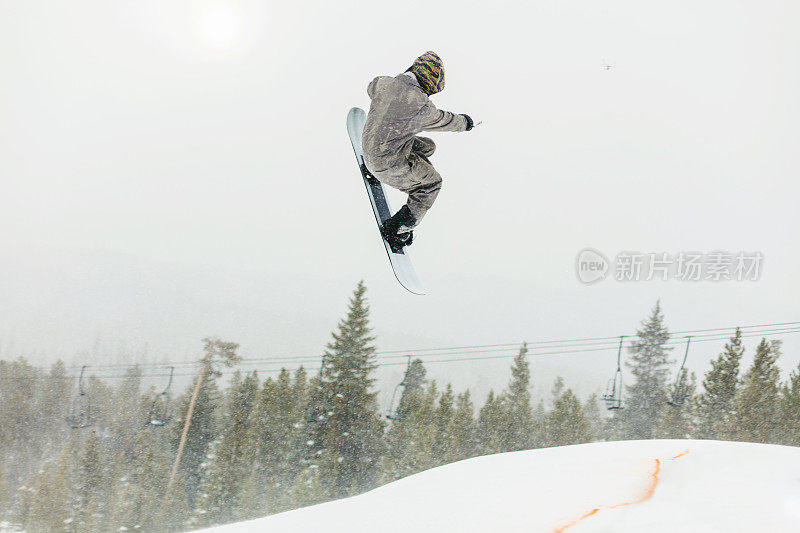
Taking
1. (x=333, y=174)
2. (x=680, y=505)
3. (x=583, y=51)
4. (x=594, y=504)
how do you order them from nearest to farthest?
(x=680, y=505)
(x=594, y=504)
(x=583, y=51)
(x=333, y=174)

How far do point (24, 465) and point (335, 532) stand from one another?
49.9m

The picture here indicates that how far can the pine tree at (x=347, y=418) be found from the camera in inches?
1194

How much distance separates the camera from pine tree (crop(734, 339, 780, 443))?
28.8m

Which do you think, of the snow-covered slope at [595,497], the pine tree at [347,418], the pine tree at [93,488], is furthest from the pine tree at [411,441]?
the snow-covered slope at [595,497]

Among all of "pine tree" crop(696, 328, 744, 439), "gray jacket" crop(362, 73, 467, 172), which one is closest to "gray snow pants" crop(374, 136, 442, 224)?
"gray jacket" crop(362, 73, 467, 172)

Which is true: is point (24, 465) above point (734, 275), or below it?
below

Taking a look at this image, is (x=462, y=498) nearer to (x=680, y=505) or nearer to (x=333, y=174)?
(x=680, y=505)

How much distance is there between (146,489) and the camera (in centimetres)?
3291

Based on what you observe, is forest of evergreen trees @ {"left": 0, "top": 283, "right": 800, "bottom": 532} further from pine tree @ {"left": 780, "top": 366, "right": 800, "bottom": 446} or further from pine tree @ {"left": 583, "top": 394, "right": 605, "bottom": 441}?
pine tree @ {"left": 583, "top": 394, "right": 605, "bottom": 441}

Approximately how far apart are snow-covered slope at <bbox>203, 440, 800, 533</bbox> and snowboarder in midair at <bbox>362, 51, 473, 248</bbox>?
2977 millimetres

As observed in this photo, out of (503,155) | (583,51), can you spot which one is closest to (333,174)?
(503,155)

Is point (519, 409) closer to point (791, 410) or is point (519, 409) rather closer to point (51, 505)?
point (791, 410)

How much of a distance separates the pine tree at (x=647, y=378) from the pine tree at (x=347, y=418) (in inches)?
692

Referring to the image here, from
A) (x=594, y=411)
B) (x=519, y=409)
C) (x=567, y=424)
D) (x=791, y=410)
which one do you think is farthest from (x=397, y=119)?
(x=594, y=411)
